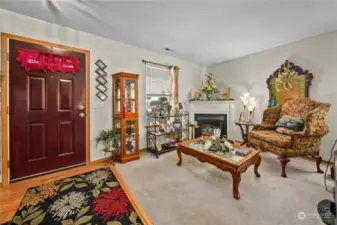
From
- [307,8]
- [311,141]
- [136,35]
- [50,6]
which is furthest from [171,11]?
[311,141]

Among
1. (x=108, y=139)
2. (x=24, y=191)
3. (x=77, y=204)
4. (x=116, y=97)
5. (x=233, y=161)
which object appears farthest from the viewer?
(x=116, y=97)

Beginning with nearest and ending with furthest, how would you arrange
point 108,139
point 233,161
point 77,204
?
point 77,204 → point 233,161 → point 108,139

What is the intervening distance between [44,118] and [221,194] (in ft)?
9.56

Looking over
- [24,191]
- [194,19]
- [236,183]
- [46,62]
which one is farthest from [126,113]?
[236,183]

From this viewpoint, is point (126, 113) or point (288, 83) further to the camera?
point (288, 83)

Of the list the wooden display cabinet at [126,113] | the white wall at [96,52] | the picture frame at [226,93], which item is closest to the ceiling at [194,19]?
the white wall at [96,52]

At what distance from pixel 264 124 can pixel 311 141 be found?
84 cm

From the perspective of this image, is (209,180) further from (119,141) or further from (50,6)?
(50,6)

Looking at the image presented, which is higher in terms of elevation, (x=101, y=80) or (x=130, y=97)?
(x=101, y=80)

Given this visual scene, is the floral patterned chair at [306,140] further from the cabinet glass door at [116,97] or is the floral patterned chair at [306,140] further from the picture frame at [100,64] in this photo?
the picture frame at [100,64]

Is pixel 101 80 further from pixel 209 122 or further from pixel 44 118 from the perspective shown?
pixel 209 122

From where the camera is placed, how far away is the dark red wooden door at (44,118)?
2.15 meters

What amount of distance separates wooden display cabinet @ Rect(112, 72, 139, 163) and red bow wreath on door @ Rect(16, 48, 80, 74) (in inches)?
28.2

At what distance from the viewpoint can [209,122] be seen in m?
4.41
